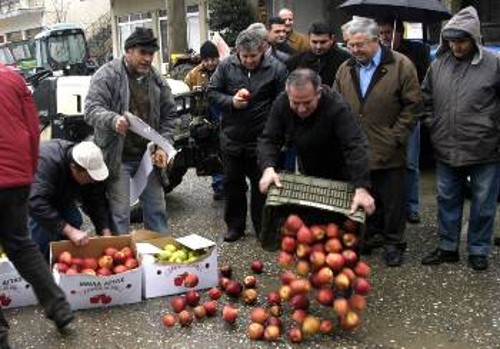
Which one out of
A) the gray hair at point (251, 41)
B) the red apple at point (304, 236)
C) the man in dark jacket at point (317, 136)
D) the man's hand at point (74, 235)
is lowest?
the man's hand at point (74, 235)

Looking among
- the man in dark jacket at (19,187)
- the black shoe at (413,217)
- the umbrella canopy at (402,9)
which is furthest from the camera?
the black shoe at (413,217)

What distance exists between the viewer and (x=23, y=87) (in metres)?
4.19

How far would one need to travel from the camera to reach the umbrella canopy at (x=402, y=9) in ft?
21.2

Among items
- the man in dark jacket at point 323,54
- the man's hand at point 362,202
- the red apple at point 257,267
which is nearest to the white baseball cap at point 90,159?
the red apple at point 257,267

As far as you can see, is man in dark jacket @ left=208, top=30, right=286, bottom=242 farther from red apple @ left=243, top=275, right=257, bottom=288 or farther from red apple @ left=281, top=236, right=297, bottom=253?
red apple @ left=281, top=236, right=297, bottom=253

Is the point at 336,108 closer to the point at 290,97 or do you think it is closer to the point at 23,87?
the point at 290,97

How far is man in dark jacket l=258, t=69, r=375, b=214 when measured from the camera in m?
4.29

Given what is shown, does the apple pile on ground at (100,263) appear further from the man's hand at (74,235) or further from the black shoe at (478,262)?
the black shoe at (478,262)

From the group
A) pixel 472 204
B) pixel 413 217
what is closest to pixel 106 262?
pixel 472 204

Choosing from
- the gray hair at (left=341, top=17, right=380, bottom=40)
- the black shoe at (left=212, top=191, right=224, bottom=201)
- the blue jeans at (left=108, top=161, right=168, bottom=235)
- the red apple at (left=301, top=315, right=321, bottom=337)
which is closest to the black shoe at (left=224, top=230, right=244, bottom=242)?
the blue jeans at (left=108, top=161, right=168, bottom=235)

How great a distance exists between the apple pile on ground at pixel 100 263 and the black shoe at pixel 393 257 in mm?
1994

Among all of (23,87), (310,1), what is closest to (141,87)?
(23,87)

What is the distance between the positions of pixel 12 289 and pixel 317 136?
2.35 m

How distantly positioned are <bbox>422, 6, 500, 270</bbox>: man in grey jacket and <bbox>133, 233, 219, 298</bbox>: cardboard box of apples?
5.70 feet
